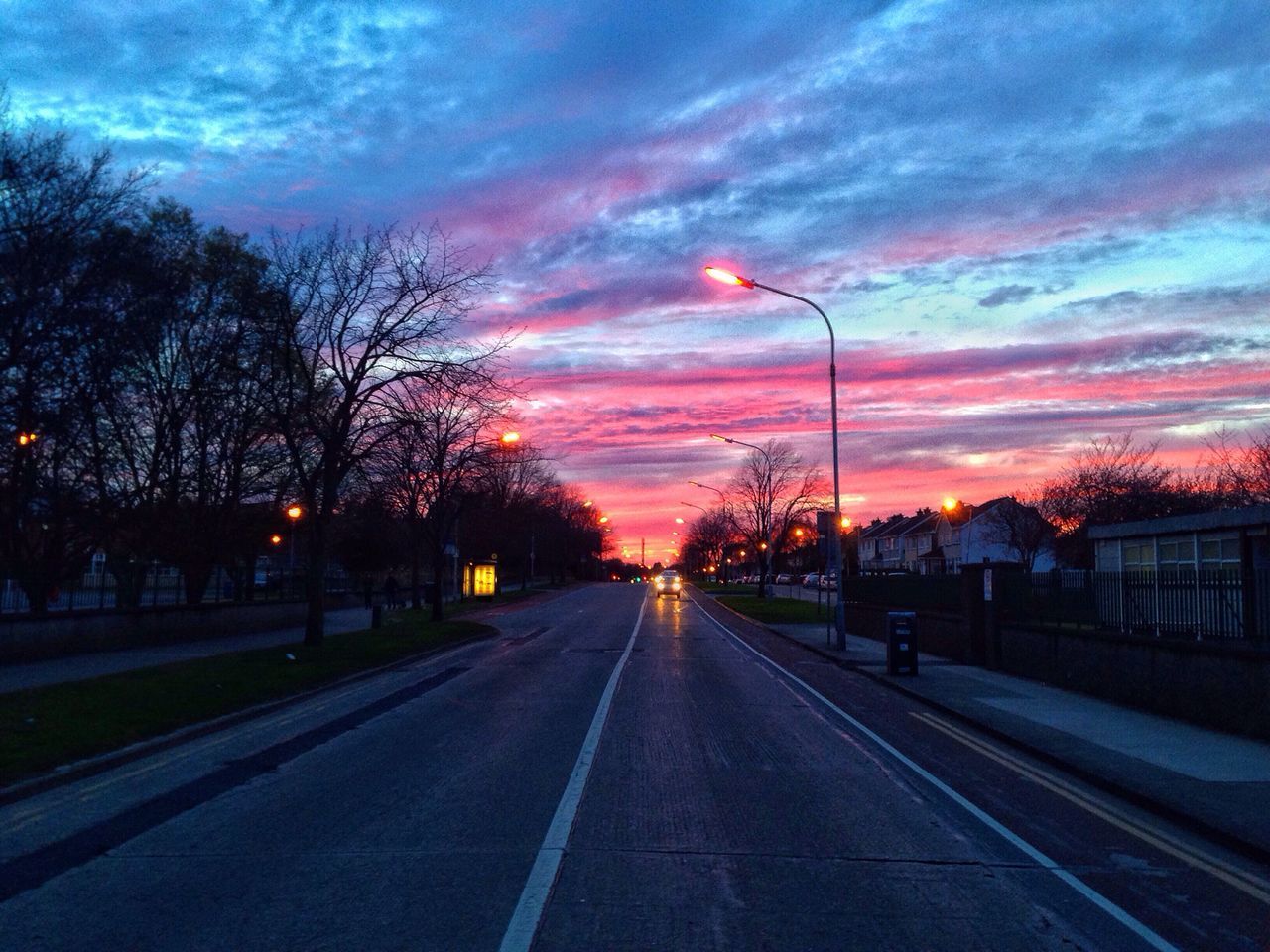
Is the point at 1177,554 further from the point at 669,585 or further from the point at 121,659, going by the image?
the point at 669,585

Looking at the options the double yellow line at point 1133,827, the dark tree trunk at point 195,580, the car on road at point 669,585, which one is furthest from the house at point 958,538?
the dark tree trunk at point 195,580

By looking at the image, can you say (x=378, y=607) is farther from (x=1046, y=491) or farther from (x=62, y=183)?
(x=1046, y=491)

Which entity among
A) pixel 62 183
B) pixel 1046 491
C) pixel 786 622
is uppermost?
pixel 62 183

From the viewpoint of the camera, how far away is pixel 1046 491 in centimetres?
5309

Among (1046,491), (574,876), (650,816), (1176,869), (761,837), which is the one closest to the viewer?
(574,876)

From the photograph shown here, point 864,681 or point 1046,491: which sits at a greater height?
point 1046,491

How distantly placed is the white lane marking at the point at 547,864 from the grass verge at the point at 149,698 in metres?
4.98

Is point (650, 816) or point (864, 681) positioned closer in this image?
point (650, 816)

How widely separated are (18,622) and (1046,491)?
147 feet

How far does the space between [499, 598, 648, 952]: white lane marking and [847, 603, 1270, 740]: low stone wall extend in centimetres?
776

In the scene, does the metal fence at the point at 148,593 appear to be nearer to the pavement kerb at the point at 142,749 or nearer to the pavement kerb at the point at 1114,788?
the pavement kerb at the point at 142,749

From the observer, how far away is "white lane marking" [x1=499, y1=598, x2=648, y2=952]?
5895 mm

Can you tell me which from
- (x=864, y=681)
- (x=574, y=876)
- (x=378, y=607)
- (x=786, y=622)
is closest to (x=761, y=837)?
(x=574, y=876)

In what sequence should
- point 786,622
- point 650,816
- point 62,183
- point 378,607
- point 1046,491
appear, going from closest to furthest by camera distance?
point 650,816 < point 62,183 < point 378,607 < point 786,622 < point 1046,491
